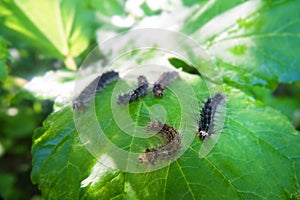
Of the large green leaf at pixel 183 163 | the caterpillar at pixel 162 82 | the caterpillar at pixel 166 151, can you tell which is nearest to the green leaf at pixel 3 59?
the large green leaf at pixel 183 163

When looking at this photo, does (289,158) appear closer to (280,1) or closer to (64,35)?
(280,1)

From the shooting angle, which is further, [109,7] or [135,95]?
[109,7]

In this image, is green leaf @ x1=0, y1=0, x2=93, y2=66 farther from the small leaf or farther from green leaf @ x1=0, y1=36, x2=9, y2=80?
green leaf @ x1=0, y1=36, x2=9, y2=80

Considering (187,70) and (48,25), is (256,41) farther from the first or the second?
(48,25)

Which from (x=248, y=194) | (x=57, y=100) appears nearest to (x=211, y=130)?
(x=248, y=194)

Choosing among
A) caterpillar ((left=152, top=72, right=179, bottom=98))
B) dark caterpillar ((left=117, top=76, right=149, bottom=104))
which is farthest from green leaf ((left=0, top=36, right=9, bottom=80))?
caterpillar ((left=152, top=72, right=179, bottom=98))

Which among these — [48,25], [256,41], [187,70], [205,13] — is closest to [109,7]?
[48,25]
